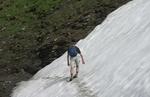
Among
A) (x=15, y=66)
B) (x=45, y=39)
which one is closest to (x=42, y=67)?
(x=15, y=66)

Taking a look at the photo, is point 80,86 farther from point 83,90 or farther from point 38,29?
point 38,29

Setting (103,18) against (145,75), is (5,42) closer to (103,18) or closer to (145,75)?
(103,18)

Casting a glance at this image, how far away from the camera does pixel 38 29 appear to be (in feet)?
181

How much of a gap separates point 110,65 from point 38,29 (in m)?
20.5

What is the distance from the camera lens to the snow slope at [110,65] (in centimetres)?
3102

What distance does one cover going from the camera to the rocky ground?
4684 cm

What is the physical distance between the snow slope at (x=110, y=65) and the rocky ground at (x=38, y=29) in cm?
233

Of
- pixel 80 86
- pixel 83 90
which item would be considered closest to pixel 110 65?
pixel 80 86

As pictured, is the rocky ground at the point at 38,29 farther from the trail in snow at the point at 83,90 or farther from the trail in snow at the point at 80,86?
the trail in snow at the point at 83,90

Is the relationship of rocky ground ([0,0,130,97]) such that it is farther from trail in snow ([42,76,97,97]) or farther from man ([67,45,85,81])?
man ([67,45,85,81])

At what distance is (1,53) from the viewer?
50.8 meters

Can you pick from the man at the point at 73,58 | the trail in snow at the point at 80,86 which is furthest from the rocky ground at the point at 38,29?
the man at the point at 73,58

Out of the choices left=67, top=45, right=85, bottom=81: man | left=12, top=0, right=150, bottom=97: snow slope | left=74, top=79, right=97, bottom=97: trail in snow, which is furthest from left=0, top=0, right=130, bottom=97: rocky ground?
left=74, top=79, right=97, bottom=97: trail in snow

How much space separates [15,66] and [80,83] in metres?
12.7
